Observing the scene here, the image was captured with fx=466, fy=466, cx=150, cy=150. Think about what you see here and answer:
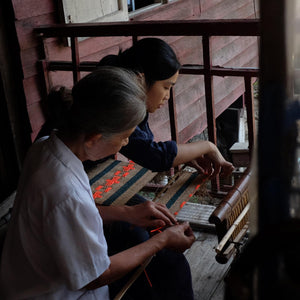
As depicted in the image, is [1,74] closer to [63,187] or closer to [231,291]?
[63,187]

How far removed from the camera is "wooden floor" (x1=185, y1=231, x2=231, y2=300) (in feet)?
8.27

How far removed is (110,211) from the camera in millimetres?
2041

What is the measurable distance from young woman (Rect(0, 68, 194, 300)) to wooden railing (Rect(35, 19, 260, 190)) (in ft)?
3.55

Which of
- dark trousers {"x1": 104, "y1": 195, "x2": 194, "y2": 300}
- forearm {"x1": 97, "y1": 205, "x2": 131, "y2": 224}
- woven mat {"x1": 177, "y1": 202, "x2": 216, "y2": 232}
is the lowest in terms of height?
woven mat {"x1": 177, "y1": 202, "x2": 216, "y2": 232}

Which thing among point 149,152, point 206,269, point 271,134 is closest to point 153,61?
point 149,152

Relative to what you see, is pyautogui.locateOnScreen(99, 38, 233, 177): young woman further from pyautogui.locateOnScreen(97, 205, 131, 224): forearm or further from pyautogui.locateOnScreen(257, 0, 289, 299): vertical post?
pyautogui.locateOnScreen(257, 0, 289, 299): vertical post

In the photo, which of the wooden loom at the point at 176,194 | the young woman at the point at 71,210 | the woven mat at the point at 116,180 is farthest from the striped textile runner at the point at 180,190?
the young woman at the point at 71,210

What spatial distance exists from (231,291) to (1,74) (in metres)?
2.99

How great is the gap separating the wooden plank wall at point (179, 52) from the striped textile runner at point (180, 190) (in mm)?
1681

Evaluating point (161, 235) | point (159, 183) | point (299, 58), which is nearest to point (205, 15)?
point (159, 183)

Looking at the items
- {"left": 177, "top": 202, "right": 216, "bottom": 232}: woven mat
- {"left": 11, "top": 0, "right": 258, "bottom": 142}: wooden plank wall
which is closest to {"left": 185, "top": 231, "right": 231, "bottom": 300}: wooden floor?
{"left": 177, "top": 202, "right": 216, "bottom": 232}: woven mat

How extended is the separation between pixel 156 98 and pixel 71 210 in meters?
1.01

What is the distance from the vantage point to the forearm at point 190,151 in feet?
7.61

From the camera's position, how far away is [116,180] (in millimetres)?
2402
